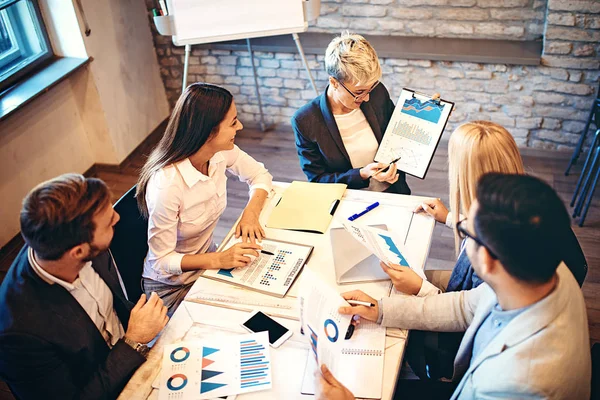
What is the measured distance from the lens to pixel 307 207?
88.4 inches

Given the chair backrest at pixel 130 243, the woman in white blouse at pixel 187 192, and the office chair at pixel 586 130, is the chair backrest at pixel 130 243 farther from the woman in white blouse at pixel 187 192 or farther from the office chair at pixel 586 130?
the office chair at pixel 586 130

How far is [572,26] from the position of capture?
3.65 meters

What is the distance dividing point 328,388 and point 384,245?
2.10 ft

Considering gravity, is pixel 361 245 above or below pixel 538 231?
below

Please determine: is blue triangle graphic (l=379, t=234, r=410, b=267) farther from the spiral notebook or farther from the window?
the window

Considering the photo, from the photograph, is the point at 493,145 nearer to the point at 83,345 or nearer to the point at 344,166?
the point at 344,166

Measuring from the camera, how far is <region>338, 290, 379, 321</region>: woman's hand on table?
162 cm

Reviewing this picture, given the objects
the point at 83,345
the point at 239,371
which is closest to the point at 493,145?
the point at 239,371

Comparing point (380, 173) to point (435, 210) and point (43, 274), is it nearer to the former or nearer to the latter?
point (435, 210)

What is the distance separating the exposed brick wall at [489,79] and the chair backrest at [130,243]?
258 cm

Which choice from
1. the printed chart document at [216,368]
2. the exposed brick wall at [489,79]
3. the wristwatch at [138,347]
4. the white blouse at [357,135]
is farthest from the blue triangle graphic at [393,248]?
the exposed brick wall at [489,79]

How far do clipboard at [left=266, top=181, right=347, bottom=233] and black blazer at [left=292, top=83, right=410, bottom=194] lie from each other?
21 centimetres

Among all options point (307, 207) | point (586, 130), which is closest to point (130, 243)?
point (307, 207)

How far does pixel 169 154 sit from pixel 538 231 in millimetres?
1345
